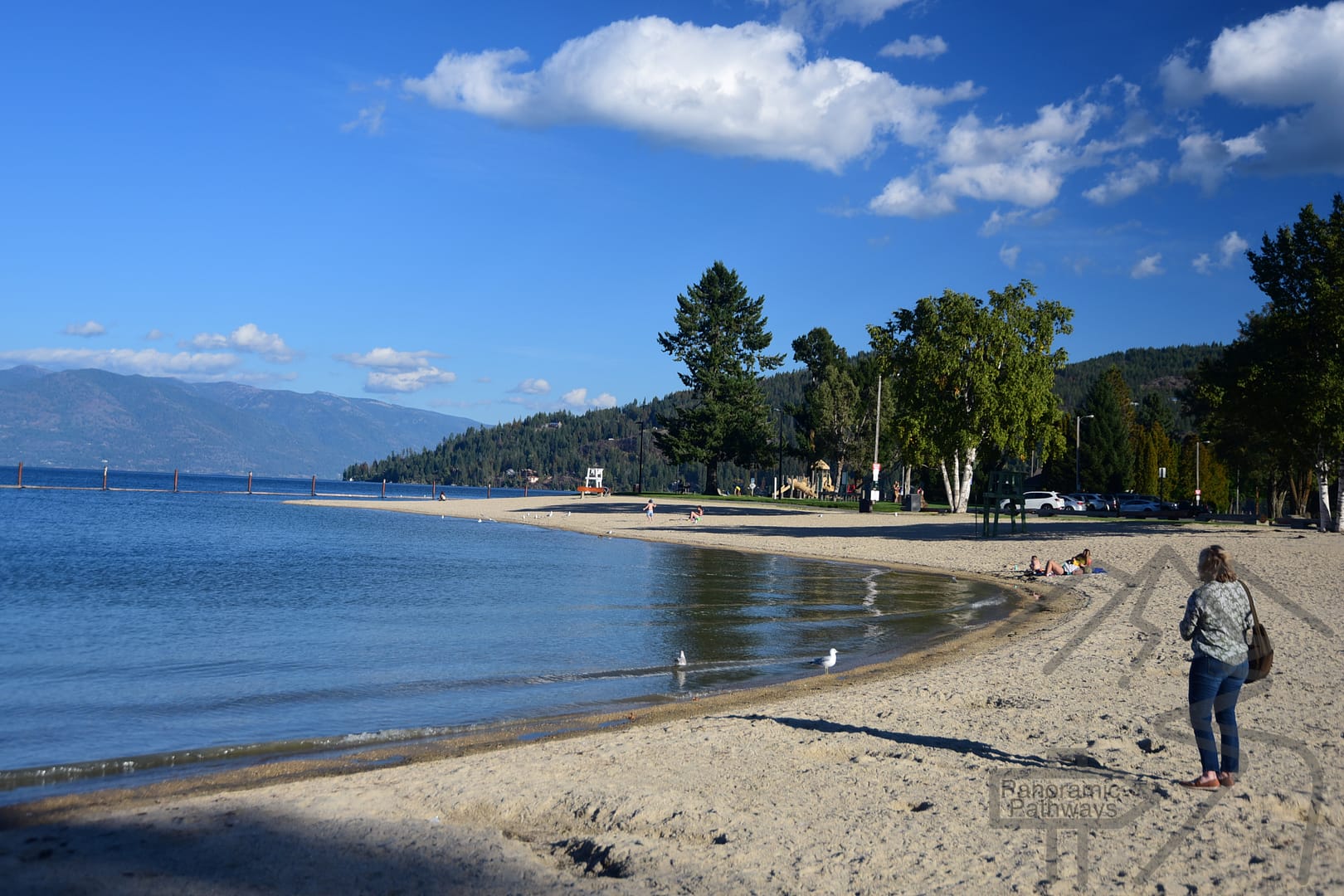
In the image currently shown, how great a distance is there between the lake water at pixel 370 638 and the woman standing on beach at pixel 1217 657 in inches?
264

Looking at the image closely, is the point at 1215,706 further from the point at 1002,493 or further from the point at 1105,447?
the point at 1105,447

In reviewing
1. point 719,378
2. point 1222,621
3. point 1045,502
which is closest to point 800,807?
point 1222,621

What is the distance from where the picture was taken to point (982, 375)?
2029 inches

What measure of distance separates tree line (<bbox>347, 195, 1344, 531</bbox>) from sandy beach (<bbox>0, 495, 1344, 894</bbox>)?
27.0 metres

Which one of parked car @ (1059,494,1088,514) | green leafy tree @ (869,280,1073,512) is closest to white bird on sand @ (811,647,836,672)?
green leafy tree @ (869,280,1073,512)

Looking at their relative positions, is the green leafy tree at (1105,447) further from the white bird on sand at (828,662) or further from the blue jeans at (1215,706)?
the blue jeans at (1215,706)

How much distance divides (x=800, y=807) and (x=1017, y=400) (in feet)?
155

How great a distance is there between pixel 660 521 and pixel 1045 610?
3815 centimetres

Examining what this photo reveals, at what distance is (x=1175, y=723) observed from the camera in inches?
390

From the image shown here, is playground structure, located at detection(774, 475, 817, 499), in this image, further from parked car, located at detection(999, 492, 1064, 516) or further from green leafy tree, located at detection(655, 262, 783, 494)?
parked car, located at detection(999, 492, 1064, 516)

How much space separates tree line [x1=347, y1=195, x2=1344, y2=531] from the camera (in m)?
36.0

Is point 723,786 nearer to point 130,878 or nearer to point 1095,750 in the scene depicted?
point 1095,750

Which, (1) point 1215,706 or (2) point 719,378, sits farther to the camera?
(2) point 719,378

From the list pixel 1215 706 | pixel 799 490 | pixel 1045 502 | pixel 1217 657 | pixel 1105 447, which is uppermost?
pixel 1105 447
